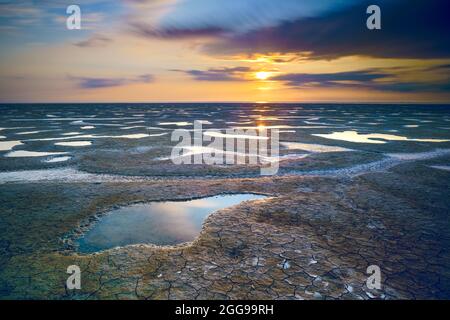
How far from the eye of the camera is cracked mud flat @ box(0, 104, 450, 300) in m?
6.56

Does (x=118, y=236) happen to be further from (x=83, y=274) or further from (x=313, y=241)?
(x=313, y=241)

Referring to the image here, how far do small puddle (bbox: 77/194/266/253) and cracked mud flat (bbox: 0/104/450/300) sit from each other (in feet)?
1.45

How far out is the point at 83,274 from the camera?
7.00 metres

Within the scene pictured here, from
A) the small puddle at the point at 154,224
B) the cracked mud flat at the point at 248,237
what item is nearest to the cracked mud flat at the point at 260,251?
the cracked mud flat at the point at 248,237

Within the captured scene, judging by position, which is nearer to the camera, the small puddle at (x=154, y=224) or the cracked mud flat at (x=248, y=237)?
the cracked mud flat at (x=248, y=237)

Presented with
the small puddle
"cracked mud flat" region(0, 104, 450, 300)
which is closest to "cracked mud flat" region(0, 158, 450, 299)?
"cracked mud flat" region(0, 104, 450, 300)

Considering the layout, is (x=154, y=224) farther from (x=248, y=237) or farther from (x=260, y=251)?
(x=260, y=251)

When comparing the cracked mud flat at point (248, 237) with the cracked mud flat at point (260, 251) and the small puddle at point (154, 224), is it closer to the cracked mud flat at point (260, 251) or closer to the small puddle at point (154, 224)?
the cracked mud flat at point (260, 251)

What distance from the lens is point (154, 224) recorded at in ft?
33.1

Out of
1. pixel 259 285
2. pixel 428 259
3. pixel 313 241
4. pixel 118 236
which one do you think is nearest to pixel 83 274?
pixel 118 236

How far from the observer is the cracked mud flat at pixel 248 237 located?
6.56 m

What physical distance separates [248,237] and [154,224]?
340 centimetres

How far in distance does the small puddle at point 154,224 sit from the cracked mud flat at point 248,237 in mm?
442

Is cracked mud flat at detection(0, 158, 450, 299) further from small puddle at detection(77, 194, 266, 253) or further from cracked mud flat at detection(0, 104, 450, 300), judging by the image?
small puddle at detection(77, 194, 266, 253)
